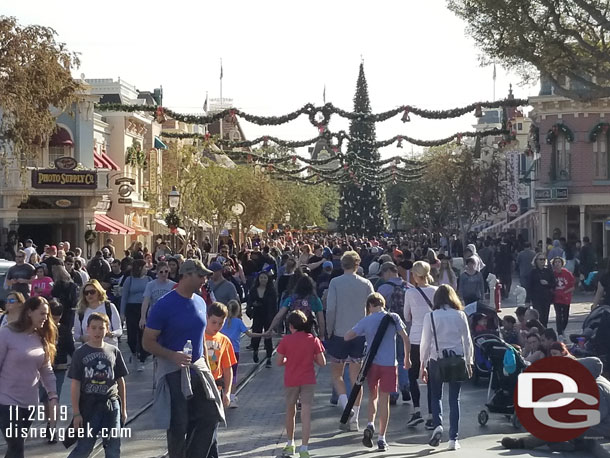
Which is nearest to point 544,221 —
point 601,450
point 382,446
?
point 601,450

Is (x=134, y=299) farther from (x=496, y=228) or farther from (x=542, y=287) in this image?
(x=496, y=228)

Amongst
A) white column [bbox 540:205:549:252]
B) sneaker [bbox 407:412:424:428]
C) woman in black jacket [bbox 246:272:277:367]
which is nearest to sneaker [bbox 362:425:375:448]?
sneaker [bbox 407:412:424:428]

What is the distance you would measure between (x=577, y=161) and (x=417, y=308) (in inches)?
1403

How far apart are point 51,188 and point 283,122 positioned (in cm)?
1428

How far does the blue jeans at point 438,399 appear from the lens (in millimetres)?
11281

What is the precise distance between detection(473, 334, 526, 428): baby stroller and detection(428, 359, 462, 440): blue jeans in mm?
1243

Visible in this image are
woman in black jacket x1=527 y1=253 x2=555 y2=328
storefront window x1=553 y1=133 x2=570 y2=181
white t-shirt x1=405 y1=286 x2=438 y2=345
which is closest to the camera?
white t-shirt x1=405 y1=286 x2=438 y2=345

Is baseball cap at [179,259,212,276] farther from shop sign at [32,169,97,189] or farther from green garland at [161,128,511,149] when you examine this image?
shop sign at [32,169,97,189]

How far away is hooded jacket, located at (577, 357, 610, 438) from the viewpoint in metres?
11.2

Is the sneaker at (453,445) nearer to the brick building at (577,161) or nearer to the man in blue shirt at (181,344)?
the man in blue shirt at (181,344)

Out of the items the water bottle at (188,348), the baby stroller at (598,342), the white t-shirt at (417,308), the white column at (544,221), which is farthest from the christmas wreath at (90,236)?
the water bottle at (188,348)

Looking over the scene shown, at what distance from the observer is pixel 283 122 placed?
34.2 metres

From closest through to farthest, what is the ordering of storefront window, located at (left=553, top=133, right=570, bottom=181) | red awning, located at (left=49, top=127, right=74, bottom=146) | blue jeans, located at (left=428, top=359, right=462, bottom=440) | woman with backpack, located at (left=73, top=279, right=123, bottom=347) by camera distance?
1. blue jeans, located at (left=428, top=359, right=462, bottom=440)
2. woman with backpack, located at (left=73, top=279, right=123, bottom=347)
3. red awning, located at (left=49, top=127, right=74, bottom=146)
4. storefront window, located at (left=553, top=133, right=570, bottom=181)

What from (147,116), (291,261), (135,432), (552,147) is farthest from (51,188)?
(135,432)
